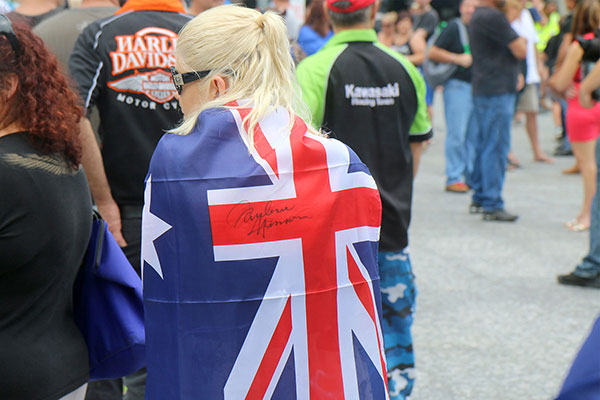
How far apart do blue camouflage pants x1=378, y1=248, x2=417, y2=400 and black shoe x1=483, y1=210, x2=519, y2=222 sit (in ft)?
14.0

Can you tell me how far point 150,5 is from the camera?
3430mm

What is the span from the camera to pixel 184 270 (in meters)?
1.85

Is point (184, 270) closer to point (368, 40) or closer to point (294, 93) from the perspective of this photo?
point (294, 93)

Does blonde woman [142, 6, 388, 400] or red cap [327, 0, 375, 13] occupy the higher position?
red cap [327, 0, 375, 13]

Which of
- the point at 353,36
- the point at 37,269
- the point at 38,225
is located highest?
the point at 353,36

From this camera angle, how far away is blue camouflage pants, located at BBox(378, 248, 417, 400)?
3596 mm

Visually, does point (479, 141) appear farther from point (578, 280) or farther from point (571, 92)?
point (578, 280)

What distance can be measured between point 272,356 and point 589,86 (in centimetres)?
472

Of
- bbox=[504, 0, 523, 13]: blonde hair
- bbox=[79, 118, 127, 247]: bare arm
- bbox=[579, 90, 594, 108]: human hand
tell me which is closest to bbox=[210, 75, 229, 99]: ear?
bbox=[79, 118, 127, 247]: bare arm

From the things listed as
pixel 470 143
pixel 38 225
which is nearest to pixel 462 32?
pixel 470 143

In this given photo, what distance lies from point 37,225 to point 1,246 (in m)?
0.10

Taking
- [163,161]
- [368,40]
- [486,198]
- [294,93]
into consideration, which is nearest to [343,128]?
[368,40]

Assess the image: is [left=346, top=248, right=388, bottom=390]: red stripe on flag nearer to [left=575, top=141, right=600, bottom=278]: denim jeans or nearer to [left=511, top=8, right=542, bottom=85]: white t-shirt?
[left=575, top=141, right=600, bottom=278]: denim jeans
